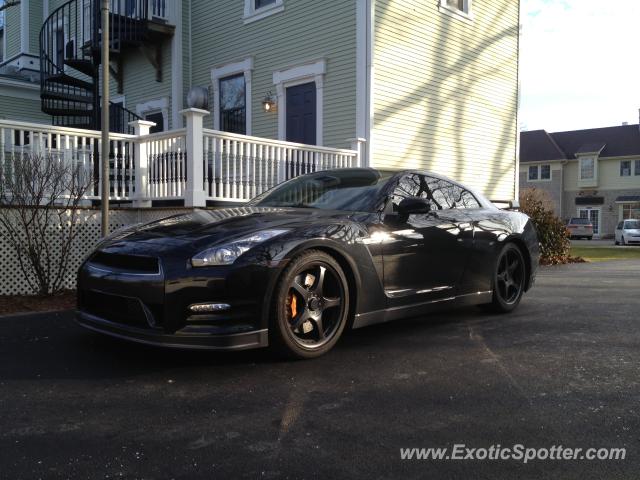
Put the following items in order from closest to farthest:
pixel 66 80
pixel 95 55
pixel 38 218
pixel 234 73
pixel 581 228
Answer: pixel 38 218, pixel 95 55, pixel 66 80, pixel 234 73, pixel 581 228

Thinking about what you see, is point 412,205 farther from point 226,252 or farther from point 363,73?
point 363,73

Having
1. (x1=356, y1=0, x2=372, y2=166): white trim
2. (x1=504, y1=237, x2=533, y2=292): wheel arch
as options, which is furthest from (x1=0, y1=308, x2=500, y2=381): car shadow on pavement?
(x1=356, y1=0, x2=372, y2=166): white trim

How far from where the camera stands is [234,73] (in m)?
13.3

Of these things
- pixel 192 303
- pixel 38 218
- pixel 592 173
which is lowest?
pixel 192 303

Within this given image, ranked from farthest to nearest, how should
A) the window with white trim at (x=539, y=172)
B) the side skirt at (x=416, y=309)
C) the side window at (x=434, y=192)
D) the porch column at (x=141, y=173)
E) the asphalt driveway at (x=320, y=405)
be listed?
1. the window with white trim at (x=539, y=172)
2. the porch column at (x=141, y=173)
3. the side window at (x=434, y=192)
4. the side skirt at (x=416, y=309)
5. the asphalt driveway at (x=320, y=405)

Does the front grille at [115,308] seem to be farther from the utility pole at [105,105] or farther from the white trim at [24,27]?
the white trim at [24,27]

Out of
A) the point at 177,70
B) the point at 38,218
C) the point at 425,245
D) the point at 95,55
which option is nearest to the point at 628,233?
the point at 177,70

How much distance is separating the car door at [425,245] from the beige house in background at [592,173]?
41579mm

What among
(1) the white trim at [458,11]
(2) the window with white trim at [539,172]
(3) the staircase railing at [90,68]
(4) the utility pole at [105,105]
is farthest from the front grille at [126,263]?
(2) the window with white trim at [539,172]

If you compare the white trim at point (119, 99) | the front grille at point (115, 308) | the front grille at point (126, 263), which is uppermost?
the white trim at point (119, 99)

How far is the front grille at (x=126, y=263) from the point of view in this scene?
3475mm

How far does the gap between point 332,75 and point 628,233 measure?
2252cm

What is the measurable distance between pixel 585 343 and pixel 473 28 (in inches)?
444

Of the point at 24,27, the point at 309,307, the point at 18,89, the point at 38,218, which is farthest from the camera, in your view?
the point at 24,27
